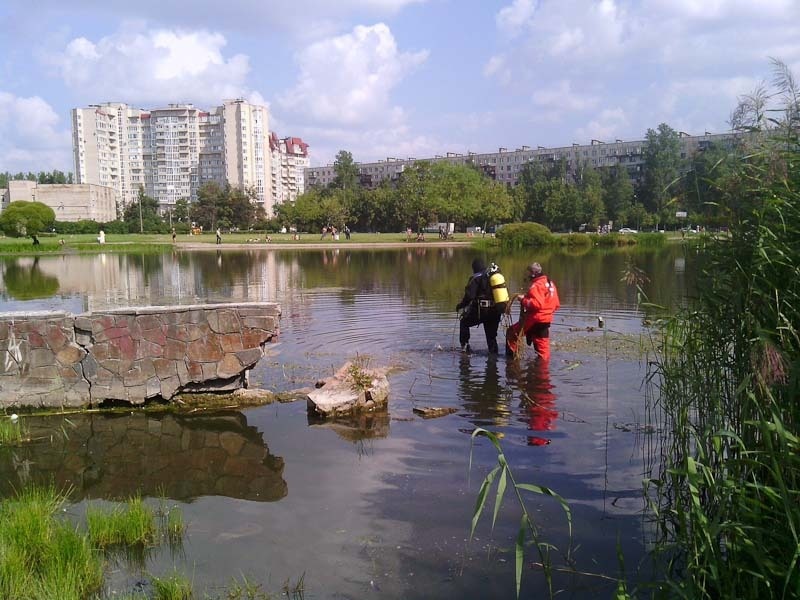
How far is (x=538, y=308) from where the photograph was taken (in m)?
11.9

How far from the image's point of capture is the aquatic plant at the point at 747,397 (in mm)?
3643

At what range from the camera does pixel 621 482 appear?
6914 millimetres

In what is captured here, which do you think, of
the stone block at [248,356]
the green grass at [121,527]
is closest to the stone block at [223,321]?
the stone block at [248,356]

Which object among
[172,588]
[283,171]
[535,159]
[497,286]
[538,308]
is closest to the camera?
[172,588]

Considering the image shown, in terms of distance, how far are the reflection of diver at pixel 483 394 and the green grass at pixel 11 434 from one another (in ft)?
17.9

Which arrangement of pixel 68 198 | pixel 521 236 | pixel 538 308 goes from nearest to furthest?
1. pixel 538 308
2. pixel 521 236
3. pixel 68 198

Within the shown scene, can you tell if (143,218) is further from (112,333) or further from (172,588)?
(172,588)

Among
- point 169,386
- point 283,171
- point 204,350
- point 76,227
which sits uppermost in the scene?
point 283,171

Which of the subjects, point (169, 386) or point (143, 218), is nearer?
point (169, 386)

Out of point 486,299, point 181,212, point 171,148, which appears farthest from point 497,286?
point 171,148

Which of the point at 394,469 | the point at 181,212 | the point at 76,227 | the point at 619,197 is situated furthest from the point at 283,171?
the point at 394,469

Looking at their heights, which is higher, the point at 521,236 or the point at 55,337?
the point at 521,236

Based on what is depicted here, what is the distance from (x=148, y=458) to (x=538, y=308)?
674cm

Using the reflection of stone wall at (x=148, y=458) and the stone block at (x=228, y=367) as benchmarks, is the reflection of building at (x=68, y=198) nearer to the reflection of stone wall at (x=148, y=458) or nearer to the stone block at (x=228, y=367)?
the stone block at (x=228, y=367)
